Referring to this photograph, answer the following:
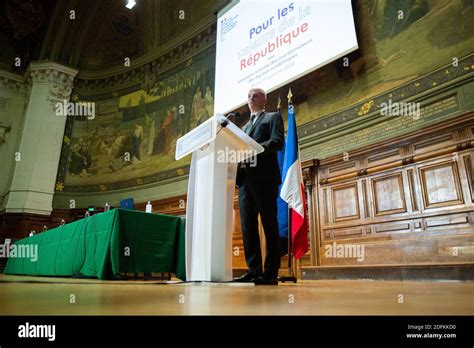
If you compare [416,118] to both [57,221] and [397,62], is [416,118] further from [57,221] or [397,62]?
[57,221]

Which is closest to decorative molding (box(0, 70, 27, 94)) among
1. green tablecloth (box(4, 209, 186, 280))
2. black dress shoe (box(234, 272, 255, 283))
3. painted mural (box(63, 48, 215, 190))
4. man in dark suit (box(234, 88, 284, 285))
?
painted mural (box(63, 48, 215, 190))

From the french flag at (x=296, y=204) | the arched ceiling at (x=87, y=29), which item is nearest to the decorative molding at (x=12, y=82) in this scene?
the arched ceiling at (x=87, y=29)

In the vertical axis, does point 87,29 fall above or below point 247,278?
above

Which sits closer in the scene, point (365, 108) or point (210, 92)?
point (365, 108)

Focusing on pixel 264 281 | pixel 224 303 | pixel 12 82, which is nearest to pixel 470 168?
pixel 264 281

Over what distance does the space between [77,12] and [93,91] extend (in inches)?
104

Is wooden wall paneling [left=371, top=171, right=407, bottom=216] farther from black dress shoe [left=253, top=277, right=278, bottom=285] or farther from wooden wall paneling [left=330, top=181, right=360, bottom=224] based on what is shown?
black dress shoe [left=253, top=277, right=278, bottom=285]

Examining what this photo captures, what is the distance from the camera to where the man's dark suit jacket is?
8.04 feet

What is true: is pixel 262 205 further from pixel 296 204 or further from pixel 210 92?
pixel 210 92

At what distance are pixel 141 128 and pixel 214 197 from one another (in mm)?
8194

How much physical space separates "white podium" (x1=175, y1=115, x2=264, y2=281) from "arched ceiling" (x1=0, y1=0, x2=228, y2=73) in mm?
8377

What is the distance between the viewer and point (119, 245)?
3.03 metres

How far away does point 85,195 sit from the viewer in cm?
988
